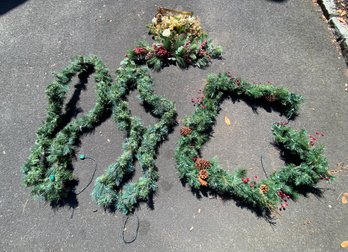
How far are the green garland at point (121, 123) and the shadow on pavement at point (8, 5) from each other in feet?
8.97

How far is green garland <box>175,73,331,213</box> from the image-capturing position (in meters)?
4.93

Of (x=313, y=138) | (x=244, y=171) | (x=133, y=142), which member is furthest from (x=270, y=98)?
(x=133, y=142)

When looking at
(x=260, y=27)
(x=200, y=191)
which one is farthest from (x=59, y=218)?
(x=260, y=27)

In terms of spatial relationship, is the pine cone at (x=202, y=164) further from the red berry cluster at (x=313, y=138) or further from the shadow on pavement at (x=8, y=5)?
the shadow on pavement at (x=8, y=5)

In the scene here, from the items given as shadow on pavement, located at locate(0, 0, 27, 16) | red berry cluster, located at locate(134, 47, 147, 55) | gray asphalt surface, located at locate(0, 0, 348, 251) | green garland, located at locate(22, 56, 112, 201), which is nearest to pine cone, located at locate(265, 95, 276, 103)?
gray asphalt surface, located at locate(0, 0, 348, 251)

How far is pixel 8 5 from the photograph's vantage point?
7.41 metres

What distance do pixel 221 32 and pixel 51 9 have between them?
4.07 m

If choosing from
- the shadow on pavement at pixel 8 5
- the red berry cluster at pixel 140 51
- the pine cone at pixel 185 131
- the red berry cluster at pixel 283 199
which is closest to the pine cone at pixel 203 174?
the pine cone at pixel 185 131

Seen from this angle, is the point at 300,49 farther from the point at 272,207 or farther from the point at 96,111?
the point at 96,111

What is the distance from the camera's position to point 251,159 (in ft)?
17.8

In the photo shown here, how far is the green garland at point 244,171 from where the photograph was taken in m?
4.93

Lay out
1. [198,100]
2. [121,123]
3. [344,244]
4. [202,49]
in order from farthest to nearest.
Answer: [202,49] < [198,100] < [121,123] < [344,244]

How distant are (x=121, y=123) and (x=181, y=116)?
3.73 ft

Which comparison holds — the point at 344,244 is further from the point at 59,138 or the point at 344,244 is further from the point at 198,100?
the point at 59,138
